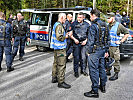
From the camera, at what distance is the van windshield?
28.9ft

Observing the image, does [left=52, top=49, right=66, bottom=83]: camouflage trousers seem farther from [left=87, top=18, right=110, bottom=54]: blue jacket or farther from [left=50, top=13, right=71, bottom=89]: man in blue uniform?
[left=87, top=18, right=110, bottom=54]: blue jacket

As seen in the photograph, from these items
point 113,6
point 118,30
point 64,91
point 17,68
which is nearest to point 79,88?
point 64,91

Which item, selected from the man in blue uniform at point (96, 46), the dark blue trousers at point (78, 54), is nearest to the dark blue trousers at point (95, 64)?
the man in blue uniform at point (96, 46)

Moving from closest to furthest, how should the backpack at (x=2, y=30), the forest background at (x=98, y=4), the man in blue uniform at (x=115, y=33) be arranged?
the man in blue uniform at (x=115, y=33) < the backpack at (x=2, y=30) < the forest background at (x=98, y=4)

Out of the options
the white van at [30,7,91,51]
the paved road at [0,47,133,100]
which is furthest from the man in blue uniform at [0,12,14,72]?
the white van at [30,7,91,51]

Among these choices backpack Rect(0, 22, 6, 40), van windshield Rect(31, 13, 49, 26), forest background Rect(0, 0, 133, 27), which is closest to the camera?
backpack Rect(0, 22, 6, 40)

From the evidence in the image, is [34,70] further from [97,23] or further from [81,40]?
[97,23]

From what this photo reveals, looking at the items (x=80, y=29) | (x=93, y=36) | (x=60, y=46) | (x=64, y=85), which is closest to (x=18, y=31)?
(x=80, y=29)

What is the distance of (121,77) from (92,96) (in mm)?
1746

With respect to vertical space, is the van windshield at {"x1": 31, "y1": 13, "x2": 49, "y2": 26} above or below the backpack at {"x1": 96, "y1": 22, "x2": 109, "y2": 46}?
above

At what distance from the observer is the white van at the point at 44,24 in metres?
8.59

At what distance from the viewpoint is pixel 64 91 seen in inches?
174

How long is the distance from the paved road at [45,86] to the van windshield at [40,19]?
2.97 meters

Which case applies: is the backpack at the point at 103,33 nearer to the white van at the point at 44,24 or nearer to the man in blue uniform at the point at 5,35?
the man in blue uniform at the point at 5,35
